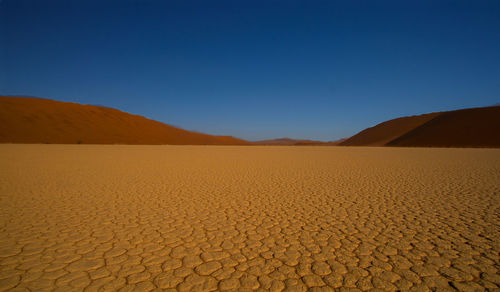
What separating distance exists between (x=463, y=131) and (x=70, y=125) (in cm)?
6969

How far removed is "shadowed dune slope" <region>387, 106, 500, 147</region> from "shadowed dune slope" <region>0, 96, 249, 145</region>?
52.8 meters

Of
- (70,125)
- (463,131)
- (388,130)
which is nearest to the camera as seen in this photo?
(463,131)

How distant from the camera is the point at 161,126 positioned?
2394 inches

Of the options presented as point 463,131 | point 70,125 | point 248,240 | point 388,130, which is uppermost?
point 388,130

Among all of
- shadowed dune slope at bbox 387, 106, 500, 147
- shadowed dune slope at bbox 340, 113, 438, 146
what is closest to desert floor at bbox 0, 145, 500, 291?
shadowed dune slope at bbox 387, 106, 500, 147

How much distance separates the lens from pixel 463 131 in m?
36.6

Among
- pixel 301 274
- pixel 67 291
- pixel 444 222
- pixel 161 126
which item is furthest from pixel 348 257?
pixel 161 126

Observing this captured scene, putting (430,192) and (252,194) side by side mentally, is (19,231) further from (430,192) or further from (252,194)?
(430,192)

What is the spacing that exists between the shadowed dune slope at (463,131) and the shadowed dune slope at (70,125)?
2080 inches

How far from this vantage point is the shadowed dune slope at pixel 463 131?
1286 inches

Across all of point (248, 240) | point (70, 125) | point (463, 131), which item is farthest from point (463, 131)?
point (70, 125)

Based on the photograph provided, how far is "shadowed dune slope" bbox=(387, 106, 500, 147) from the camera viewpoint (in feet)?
107

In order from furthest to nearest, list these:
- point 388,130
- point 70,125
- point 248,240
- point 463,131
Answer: point 388,130, point 70,125, point 463,131, point 248,240

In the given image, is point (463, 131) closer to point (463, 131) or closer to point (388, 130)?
point (463, 131)
